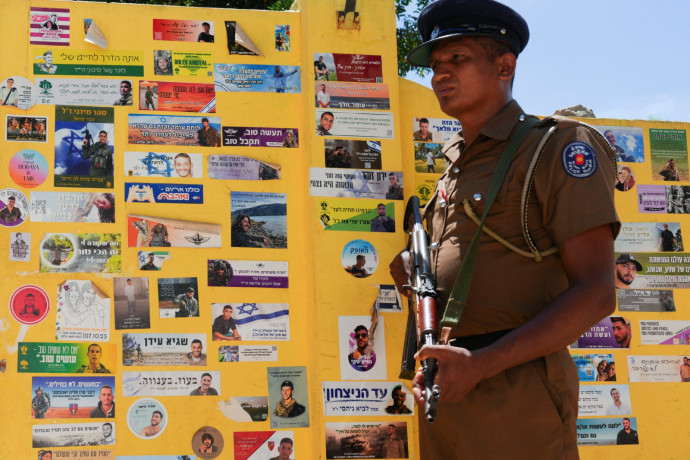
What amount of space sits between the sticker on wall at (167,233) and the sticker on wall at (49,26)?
1.09 m

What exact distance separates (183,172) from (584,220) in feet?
8.50

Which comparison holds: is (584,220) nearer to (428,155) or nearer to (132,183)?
(428,155)

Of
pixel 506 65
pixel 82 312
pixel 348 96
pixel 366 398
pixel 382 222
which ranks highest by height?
pixel 348 96

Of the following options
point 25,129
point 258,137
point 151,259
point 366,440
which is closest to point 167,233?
point 151,259

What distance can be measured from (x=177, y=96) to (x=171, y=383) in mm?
1601

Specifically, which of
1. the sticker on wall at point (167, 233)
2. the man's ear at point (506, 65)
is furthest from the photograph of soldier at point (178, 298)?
the man's ear at point (506, 65)

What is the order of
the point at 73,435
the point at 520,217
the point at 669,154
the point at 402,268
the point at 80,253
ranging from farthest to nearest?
the point at 669,154 < the point at 80,253 < the point at 73,435 < the point at 402,268 < the point at 520,217

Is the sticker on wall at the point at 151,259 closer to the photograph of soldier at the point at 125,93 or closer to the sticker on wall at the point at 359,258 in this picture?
the photograph of soldier at the point at 125,93

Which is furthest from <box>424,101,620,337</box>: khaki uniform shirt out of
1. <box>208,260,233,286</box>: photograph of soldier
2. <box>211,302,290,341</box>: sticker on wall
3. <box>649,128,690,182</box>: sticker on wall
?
<box>649,128,690,182</box>: sticker on wall

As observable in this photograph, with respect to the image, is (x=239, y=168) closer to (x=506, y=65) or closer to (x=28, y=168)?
(x=28, y=168)

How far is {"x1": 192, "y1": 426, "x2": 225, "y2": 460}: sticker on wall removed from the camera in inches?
168

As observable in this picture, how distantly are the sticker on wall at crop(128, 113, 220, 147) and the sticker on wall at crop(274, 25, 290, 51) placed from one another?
1.91 ft

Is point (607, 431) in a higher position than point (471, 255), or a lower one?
→ lower

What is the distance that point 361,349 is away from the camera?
14.4 ft
